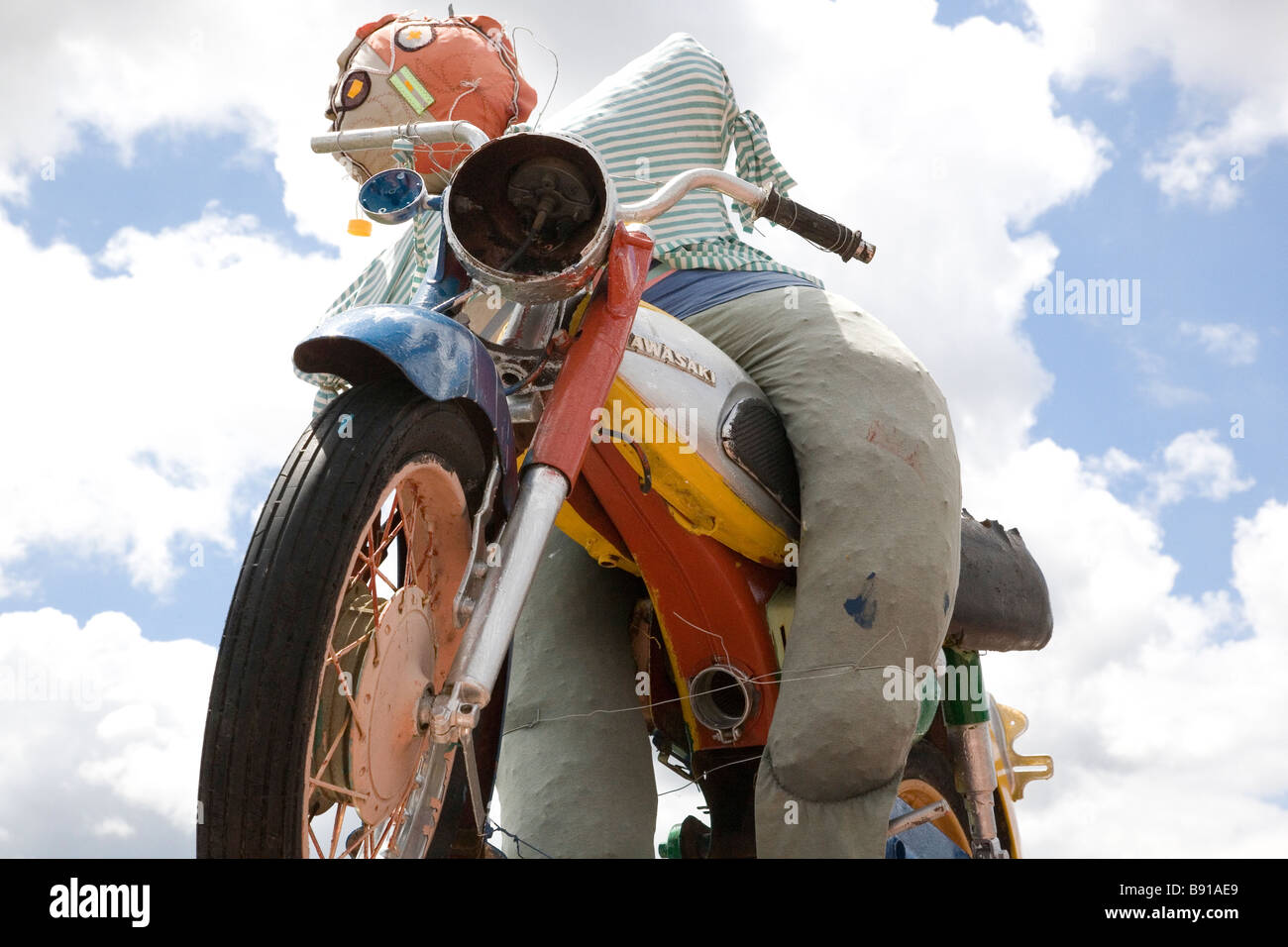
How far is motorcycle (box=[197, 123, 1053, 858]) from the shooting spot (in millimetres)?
1561

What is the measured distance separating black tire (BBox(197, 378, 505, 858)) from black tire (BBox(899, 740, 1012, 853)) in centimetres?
185

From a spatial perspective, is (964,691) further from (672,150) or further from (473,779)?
(473,779)

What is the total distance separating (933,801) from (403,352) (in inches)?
73.6

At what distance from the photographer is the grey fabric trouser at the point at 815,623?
2.18 meters

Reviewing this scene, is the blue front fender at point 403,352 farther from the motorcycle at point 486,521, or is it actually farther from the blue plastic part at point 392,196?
the blue plastic part at point 392,196

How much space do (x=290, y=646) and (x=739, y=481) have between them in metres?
0.97

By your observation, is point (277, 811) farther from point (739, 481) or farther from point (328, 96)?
point (328, 96)

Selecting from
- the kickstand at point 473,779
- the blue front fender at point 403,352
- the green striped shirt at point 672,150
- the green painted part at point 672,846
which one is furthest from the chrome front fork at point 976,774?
the blue front fender at point 403,352

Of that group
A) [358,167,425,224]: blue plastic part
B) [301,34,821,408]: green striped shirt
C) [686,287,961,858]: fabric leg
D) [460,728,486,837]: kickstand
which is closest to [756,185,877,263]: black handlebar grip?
[686,287,961,858]: fabric leg

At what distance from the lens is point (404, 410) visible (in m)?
1.71

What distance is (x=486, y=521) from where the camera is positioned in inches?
74.3
